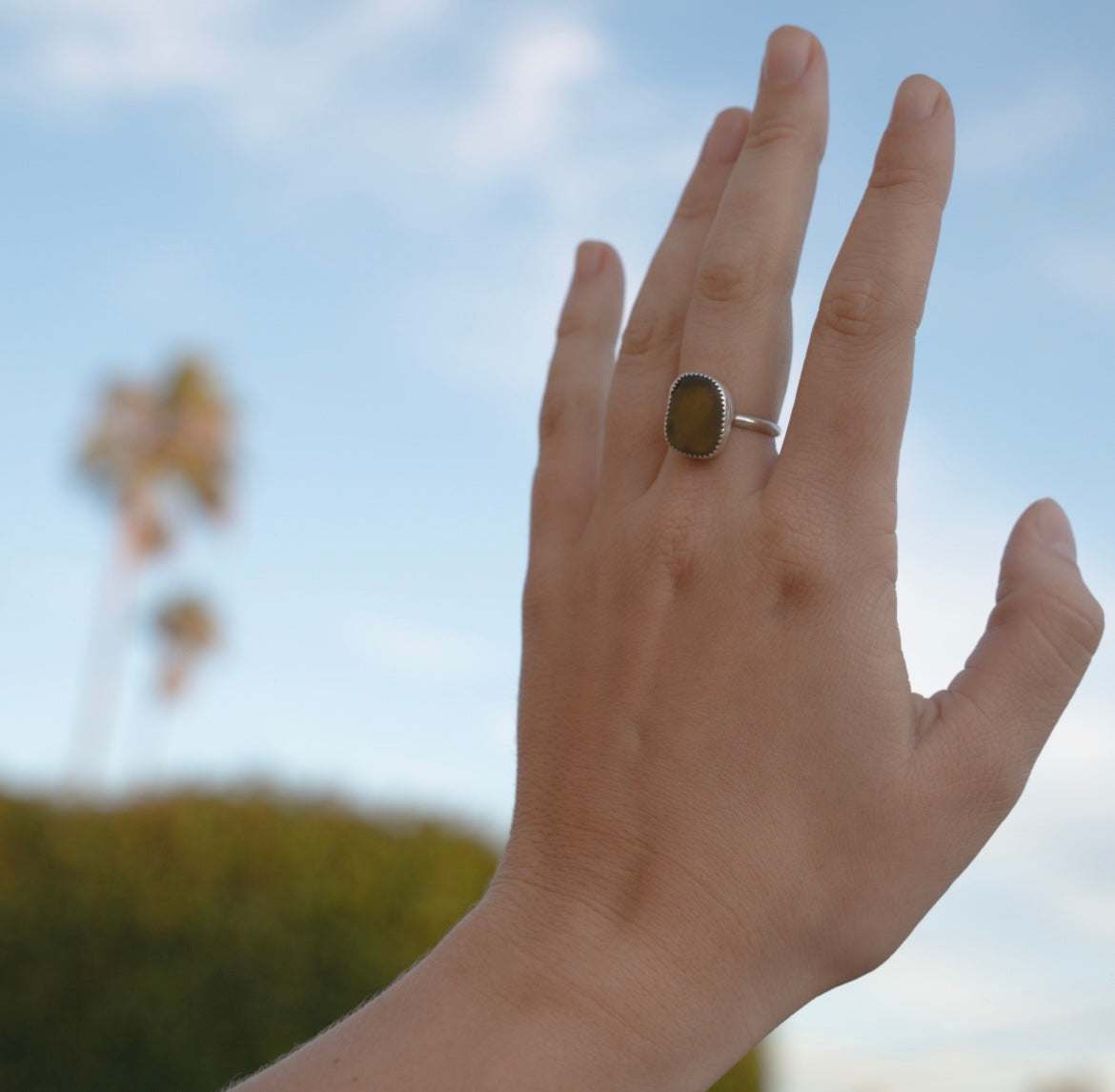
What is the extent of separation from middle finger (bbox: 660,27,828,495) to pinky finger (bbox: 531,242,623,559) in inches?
12.6

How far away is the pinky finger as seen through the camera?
2377 millimetres

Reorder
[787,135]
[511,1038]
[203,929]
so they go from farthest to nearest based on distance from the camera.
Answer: [203,929] < [787,135] < [511,1038]

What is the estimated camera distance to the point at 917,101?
2.19 metres

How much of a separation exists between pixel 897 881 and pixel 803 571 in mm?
478

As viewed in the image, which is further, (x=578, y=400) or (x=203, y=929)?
(x=203, y=929)

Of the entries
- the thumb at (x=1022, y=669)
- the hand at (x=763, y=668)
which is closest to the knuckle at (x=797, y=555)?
the hand at (x=763, y=668)

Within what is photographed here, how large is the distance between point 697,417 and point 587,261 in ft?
2.95

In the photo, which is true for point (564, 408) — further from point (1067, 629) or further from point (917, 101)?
point (1067, 629)

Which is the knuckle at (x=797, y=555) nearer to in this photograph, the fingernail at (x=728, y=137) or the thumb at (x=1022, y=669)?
the thumb at (x=1022, y=669)

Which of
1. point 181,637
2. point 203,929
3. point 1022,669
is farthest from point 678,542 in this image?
point 181,637

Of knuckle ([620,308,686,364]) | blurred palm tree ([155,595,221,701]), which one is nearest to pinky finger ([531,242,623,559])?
knuckle ([620,308,686,364])

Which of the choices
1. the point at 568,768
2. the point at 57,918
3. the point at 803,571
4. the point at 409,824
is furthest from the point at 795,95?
the point at 57,918

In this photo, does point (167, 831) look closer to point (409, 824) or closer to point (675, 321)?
point (409, 824)

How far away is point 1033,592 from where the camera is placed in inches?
80.7
